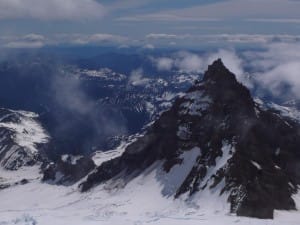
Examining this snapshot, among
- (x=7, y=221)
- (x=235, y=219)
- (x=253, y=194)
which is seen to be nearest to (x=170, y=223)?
(x=235, y=219)

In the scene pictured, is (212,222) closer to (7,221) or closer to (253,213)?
(253,213)

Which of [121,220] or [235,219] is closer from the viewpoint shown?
[235,219]

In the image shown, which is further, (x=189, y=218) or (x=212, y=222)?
(x=189, y=218)

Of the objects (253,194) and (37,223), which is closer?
(37,223)

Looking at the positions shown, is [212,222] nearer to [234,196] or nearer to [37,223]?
[234,196]

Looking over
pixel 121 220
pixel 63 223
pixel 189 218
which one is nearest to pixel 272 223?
pixel 189 218

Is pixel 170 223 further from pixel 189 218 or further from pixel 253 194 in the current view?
pixel 253 194

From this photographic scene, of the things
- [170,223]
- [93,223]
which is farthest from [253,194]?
[93,223]
